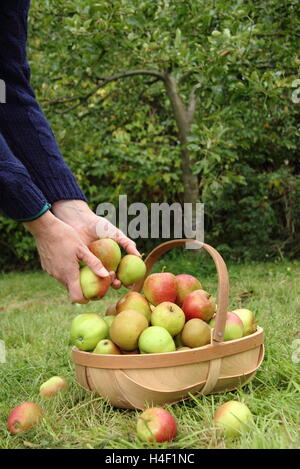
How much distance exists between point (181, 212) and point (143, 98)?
1.68m

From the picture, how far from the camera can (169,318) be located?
6.25 feet

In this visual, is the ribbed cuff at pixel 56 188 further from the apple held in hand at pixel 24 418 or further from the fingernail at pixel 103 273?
the apple held in hand at pixel 24 418

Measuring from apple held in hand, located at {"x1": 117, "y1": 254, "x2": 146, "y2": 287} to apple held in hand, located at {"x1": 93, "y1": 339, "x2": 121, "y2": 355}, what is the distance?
0.88 feet

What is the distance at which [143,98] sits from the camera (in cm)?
730

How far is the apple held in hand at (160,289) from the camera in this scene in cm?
206

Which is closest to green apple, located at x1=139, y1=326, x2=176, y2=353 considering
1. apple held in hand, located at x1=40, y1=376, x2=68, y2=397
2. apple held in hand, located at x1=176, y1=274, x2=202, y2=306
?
apple held in hand, located at x1=176, y1=274, x2=202, y2=306

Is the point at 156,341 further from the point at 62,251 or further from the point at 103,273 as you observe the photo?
the point at 62,251

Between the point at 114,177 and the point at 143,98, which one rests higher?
the point at 143,98

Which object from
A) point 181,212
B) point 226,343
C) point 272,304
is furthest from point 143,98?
point 226,343

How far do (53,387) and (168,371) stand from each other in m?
0.52

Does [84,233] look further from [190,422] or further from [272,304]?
[272,304]

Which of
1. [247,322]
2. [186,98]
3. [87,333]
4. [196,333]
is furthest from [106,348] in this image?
[186,98]

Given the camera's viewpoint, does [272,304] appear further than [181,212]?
No

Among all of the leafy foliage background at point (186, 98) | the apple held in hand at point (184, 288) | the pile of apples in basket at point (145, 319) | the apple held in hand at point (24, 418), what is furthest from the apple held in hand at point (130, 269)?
the leafy foliage background at point (186, 98)
